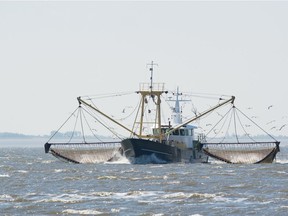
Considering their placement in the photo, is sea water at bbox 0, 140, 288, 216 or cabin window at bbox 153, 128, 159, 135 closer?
sea water at bbox 0, 140, 288, 216

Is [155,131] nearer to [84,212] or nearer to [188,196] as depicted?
[188,196]

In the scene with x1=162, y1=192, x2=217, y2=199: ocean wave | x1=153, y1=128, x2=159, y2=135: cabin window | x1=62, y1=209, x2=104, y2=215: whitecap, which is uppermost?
x1=153, y1=128, x2=159, y2=135: cabin window

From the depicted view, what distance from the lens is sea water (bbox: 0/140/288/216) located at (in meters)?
48.5

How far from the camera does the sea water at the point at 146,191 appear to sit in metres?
48.5

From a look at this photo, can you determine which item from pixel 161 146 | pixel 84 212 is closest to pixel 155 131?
pixel 161 146

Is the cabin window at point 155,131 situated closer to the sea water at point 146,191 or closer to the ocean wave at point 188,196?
the sea water at point 146,191

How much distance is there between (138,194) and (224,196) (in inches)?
215

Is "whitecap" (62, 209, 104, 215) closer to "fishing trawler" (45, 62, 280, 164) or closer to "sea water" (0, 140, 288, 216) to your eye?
"sea water" (0, 140, 288, 216)

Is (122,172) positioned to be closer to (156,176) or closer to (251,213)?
(156,176)

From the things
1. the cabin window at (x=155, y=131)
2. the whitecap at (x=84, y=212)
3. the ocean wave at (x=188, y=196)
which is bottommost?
the whitecap at (x=84, y=212)

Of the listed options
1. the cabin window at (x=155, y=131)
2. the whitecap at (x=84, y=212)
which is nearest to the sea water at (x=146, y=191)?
the whitecap at (x=84, y=212)

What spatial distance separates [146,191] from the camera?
191ft

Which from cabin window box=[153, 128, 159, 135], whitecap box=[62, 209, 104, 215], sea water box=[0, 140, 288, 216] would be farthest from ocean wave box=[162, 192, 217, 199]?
cabin window box=[153, 128, 159, 135]

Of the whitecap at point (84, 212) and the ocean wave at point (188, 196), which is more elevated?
the ocean wave at point (188, 196)
